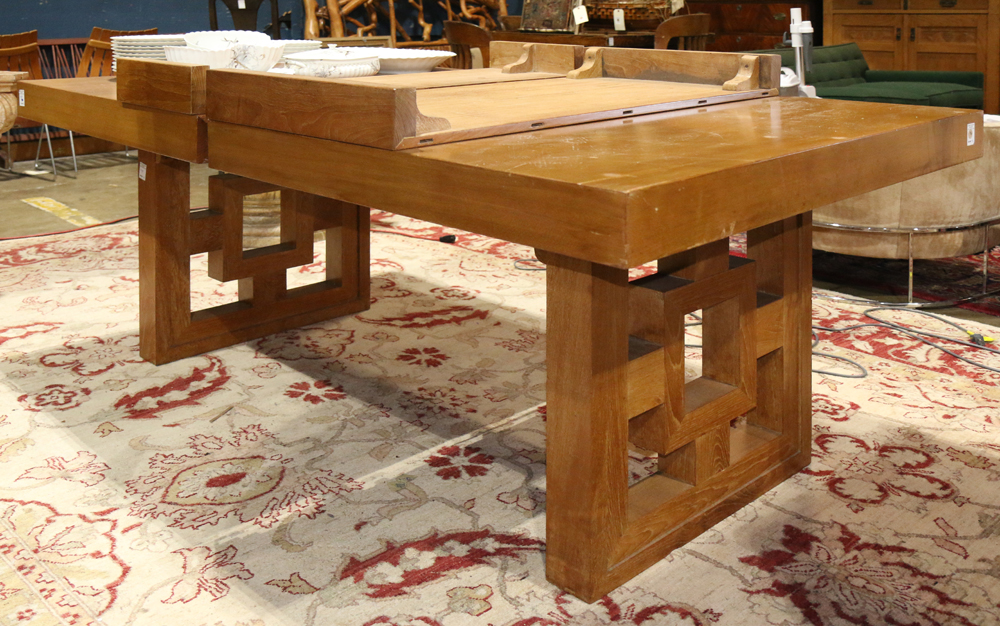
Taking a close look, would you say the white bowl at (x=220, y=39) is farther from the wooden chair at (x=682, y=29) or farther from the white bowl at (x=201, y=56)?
the wooden chair at (x=682, y=29)

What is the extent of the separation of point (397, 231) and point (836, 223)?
2.04 meters

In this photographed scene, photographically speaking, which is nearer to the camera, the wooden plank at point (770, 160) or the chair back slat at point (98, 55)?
the wooden plank at point (770, 160)

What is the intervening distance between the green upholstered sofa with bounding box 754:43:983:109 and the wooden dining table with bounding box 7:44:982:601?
4101mm

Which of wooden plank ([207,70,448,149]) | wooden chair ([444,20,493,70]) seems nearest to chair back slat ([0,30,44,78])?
wooden chair ([444,20,493,70])

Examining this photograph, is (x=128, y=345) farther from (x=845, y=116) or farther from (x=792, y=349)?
(x=845, y=116)

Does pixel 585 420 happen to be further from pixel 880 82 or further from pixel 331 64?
pixel 880 82

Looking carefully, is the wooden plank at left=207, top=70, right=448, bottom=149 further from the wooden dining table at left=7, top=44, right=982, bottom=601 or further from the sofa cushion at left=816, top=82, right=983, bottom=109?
the sofa cushion at left=816, top=82, right=983, bottom=109

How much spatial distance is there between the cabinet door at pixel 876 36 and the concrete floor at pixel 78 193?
16.8ft

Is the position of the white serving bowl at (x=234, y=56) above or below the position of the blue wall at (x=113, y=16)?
below

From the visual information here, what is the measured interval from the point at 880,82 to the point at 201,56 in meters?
5.72

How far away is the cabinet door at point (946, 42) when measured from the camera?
7.34 m

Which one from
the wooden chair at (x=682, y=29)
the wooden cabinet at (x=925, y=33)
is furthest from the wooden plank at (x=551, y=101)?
the wooden cabinet at (x=925, y=33)

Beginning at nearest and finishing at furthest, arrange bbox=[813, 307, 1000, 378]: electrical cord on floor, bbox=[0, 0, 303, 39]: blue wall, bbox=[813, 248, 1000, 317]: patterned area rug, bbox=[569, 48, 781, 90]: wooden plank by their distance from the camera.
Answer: bbox=[569, 48, 781, 90]: wooden plank
bbox=[813, 307, 1000, 378]: electrical cord on floor
bbox=[813, 248, 1000, 317]: patterned area rug
bbox=[0, 0, 303, 39]: blue wall

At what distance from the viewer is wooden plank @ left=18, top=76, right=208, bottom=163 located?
2143 mm
